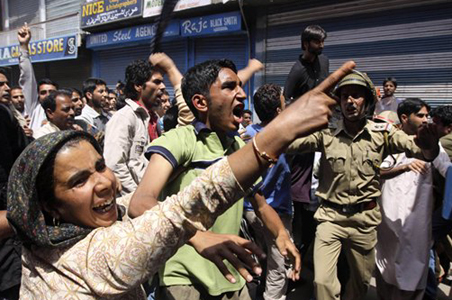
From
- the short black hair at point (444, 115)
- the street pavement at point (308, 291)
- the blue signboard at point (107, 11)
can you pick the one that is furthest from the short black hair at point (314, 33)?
the blue signboard at point (107, 11)

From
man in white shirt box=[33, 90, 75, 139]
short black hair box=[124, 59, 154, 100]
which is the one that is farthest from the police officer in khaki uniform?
man in white shirt box=[33, 90, 75, 139]

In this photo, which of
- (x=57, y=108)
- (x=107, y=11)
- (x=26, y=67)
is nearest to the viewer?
(x=57, y=108)

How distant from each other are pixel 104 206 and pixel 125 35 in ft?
37.9

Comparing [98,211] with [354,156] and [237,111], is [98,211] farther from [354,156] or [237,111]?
[354,156]

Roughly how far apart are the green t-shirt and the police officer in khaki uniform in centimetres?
120

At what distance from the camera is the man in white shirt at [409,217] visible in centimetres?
326

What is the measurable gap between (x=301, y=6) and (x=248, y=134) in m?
5.94

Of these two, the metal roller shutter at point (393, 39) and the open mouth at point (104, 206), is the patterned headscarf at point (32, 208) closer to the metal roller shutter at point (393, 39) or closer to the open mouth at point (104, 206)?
the open mouth at point (104, 206)

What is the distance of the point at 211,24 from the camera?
32.0ft

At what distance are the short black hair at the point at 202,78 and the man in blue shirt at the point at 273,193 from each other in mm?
1491

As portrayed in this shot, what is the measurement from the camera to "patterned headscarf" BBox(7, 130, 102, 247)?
1.18 m

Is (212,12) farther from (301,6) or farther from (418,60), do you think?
(418,60)

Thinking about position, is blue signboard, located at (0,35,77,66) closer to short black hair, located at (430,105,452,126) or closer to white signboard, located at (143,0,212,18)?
white signboard, located at (143,0,212,18)

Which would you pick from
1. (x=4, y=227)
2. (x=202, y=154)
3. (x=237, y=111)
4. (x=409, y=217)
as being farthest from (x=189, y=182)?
(x=409, y=217)
